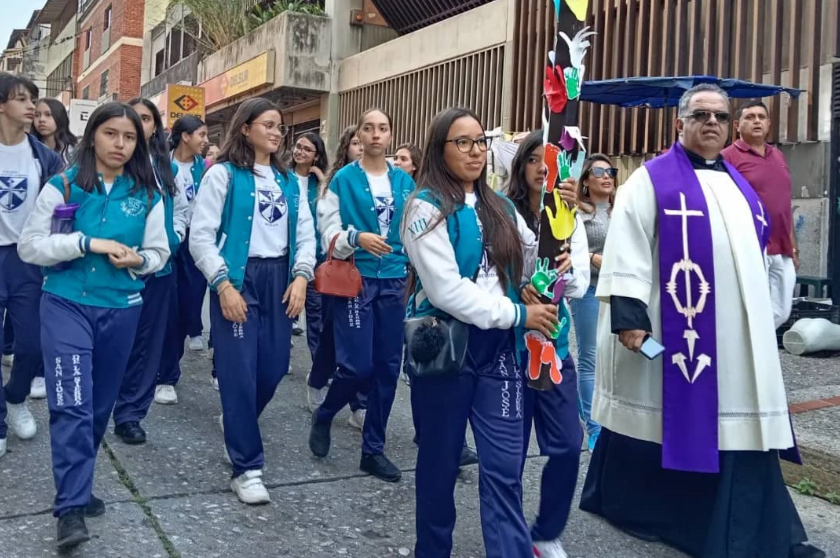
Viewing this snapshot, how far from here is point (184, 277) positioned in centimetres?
641

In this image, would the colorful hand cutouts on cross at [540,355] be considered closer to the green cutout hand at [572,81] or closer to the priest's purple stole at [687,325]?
the priest's purple stole at [687,325]

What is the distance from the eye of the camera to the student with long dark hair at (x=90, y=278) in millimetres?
3627

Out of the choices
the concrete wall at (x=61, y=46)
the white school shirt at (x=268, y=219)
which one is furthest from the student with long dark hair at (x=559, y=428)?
the concrete wall at (x=61, y=46)

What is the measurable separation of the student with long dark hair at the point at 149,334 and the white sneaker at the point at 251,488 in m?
1.15

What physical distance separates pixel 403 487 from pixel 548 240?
1.97m

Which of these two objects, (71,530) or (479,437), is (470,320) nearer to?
(479,437)

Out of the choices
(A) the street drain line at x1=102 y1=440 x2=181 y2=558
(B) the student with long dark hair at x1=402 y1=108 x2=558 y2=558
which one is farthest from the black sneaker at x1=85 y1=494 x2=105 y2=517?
(B) the student with long dark hair at x1=402 y1=108 x2=558 y2=558

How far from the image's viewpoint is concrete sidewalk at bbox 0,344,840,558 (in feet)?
12.4

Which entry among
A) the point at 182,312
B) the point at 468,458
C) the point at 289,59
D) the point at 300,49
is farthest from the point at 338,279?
the point at 300,49

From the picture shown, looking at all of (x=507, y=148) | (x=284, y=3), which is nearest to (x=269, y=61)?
(x=284, y=3)

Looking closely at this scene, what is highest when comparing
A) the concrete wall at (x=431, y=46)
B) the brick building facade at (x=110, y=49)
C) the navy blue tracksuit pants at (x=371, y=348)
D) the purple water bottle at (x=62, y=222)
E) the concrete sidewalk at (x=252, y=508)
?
the brick building facade at (x=110, y=49)

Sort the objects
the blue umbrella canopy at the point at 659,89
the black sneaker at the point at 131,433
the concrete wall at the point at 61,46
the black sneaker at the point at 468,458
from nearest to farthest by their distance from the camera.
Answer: the black sneaker at the point at 468,458 → the black sneaker at the point at 131,433 → the blue umbrella canopy at the point at 659,89 → the concrete wall at the point at 61,46

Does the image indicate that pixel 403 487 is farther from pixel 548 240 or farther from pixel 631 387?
pixel 548 240

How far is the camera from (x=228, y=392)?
14.0 feet
